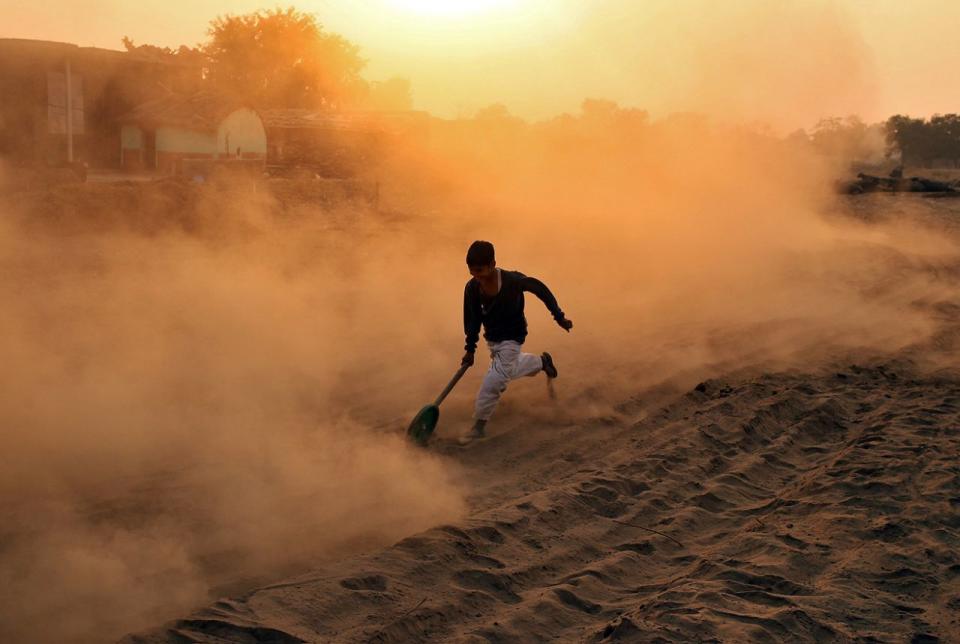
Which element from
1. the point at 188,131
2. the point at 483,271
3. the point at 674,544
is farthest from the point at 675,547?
the point at 188,131

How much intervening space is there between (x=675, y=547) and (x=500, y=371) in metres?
2.55

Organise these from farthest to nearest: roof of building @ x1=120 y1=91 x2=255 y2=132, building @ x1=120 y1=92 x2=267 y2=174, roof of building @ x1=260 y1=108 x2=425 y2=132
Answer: building @ x1=120 y1=92 x2=267 y2=174, roof of building @ x1=120 y1=91 x2=255 y2=132, roof of building @ x1=260 y1=108 x2=425 y2=132

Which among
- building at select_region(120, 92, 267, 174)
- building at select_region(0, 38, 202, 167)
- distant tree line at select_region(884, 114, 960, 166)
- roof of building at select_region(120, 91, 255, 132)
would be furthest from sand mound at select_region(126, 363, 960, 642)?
distant tree line at select_region(884, 114, 960, 166)

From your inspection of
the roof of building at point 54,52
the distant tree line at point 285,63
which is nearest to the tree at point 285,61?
the distant tree line at point 285,63

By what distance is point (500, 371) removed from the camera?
7.70 meters

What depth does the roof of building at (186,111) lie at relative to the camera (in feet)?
84.0

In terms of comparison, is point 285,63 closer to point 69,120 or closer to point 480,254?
point 69,120

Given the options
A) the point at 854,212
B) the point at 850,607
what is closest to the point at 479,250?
the point at 850,607

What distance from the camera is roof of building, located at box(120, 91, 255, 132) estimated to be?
25609 mm

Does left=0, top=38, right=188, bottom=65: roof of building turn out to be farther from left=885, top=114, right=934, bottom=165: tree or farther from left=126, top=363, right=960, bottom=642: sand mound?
left=885, top=114, right=934, bottom=165: tree

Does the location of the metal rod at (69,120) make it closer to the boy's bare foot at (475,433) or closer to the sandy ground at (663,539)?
the sandy ground at (663,539)

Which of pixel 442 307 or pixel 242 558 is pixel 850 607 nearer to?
pixel 242 558

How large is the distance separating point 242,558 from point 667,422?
3717mm

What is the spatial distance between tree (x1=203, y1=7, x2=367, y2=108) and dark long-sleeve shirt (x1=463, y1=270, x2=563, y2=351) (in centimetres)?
2787
